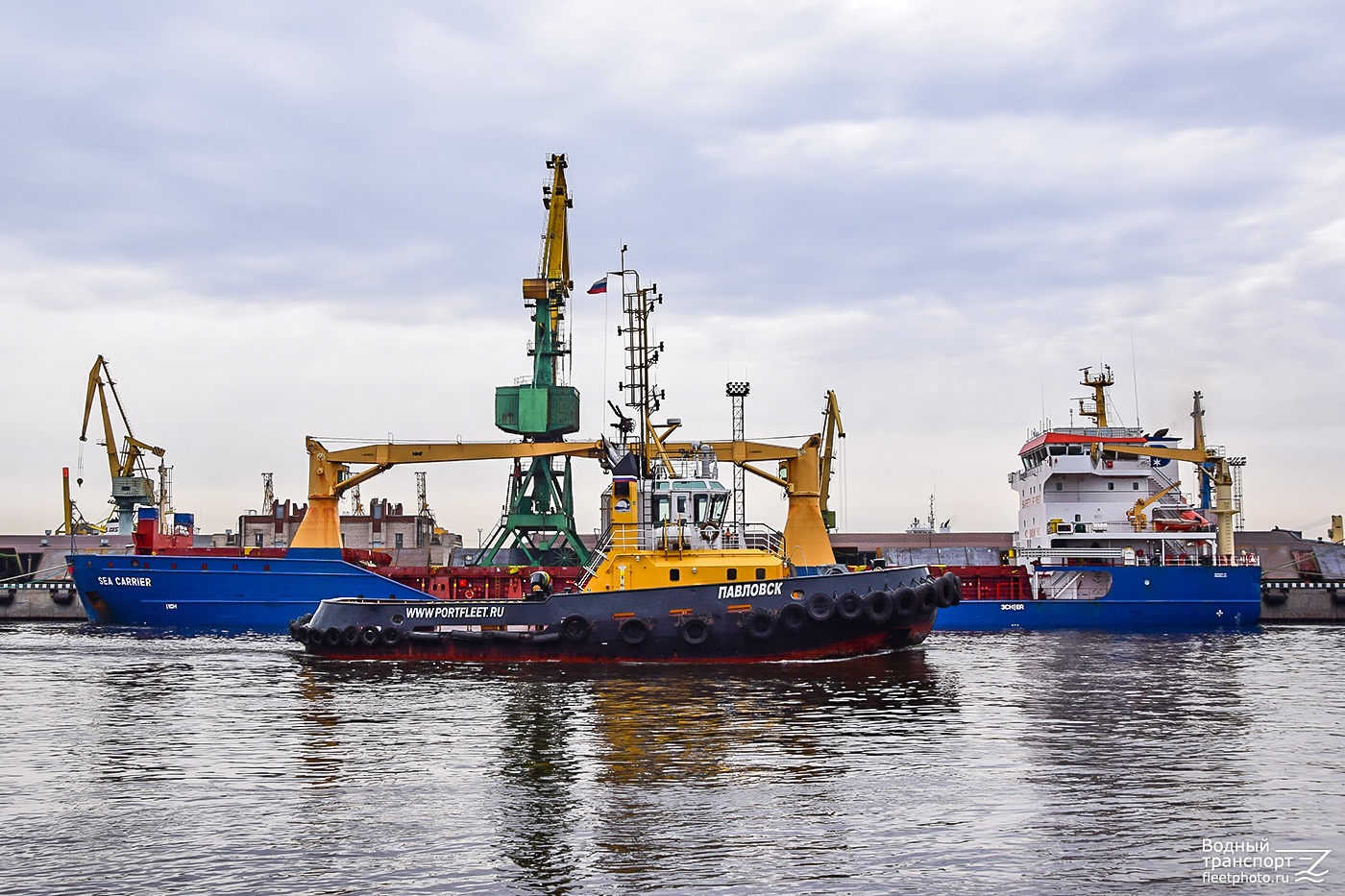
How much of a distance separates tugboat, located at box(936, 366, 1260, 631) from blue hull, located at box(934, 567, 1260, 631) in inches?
1.4

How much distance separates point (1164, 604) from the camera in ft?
140

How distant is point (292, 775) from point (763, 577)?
46.2 ft

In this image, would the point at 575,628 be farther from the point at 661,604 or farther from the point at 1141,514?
the point at 1141,514

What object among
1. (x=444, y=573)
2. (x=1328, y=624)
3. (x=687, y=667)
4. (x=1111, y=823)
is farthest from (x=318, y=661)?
(x=1328, y=624)

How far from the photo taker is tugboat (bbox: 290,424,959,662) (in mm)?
26469

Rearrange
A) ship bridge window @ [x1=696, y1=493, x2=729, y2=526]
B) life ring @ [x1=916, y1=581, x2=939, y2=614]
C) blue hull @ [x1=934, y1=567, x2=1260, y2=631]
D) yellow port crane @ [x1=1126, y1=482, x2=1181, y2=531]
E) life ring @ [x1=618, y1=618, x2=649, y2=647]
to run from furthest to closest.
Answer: yellow port crane @ [x1=1126, y1=482, x2=1181, y2=531] < blue hull @ [x1=934, y1=567, x2=1260, y2=631] < ship bridge window @ [x1=696, y1=493, x2=729, y2=526] < life ring @ [x1=916, y1=581, x2=939, y2=614] < life ring @ [x1=618, y1=618, x2=649, y2=647]

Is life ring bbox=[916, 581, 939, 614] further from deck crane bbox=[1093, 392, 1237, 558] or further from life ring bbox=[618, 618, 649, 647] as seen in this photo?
deck crane bbox=[1093, 392, 1237, 558]

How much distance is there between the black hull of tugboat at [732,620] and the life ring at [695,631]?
0.02m

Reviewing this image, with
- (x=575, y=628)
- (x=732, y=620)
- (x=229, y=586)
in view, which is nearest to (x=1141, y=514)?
(x=732, y=620)

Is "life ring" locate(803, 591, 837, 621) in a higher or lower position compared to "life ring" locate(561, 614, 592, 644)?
higher

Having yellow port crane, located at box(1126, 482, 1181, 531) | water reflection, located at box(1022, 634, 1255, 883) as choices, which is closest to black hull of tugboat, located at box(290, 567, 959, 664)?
water reflection, located at box(1022, 634, 1255, 883)

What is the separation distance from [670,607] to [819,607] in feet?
10.9

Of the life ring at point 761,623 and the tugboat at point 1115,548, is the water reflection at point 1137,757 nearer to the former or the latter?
the life ring at point 761,623

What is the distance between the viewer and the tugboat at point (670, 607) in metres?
26.5
